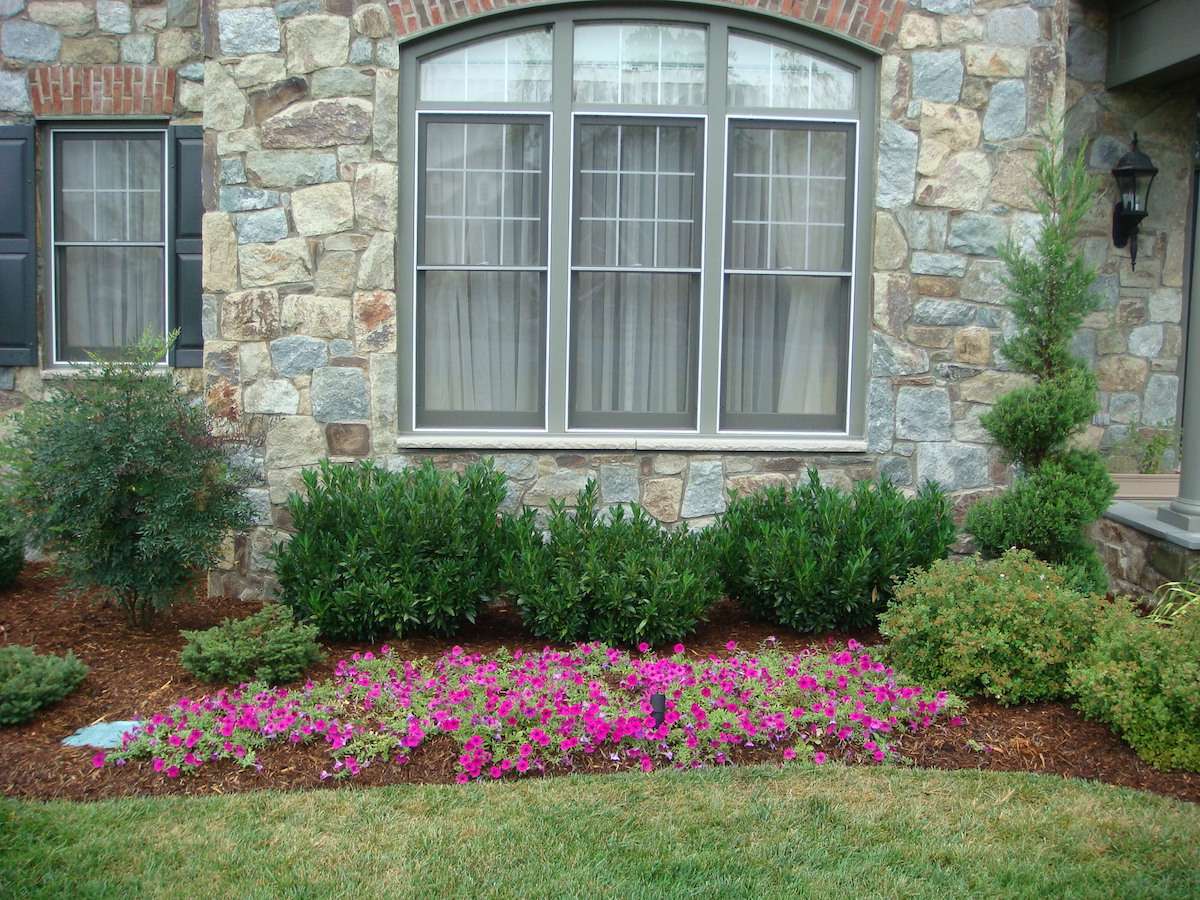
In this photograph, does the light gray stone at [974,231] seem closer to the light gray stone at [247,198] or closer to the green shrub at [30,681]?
the light gray stone at [247,198]

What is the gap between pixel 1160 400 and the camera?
800 cm

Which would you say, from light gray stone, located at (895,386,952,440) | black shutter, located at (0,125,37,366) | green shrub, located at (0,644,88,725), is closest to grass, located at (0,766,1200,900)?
green shrub, located at (0,644,88,725)

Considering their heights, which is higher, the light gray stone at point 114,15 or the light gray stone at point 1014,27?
the light gray stone at point 114,15

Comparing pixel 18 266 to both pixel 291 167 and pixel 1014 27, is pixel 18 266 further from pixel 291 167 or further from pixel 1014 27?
pixel 1014 27

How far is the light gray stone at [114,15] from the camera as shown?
23.5ft

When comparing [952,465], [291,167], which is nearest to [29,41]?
[291,167]

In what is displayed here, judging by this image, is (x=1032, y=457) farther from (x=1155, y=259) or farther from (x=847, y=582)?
(x=1155, y=259)

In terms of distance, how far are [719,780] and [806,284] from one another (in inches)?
132

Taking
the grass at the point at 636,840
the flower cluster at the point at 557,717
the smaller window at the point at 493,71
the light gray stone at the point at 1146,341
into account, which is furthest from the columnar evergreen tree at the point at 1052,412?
the smaller window at the point at 493,71

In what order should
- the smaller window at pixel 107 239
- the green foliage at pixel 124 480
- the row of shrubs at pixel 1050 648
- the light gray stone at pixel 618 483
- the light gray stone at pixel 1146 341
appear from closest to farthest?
the row of shrubs at pixel 1050 648 < the green foliage at pixel 124 480 < the light gray stone at pixel 618 483 < the smaller window at pixel 107 239 < the light gray stone at pixel 1146 341

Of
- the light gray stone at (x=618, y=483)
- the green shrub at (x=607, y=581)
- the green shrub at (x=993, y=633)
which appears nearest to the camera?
the green shrub at (x=993, y=633)

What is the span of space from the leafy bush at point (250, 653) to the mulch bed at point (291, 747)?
0.41 feet

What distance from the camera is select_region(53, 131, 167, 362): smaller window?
7438 mm

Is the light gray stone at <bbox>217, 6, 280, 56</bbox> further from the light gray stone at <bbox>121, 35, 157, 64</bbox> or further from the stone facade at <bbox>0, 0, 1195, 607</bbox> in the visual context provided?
the light gray stone at <bbox>121, 35, 157, 64</bbox>
